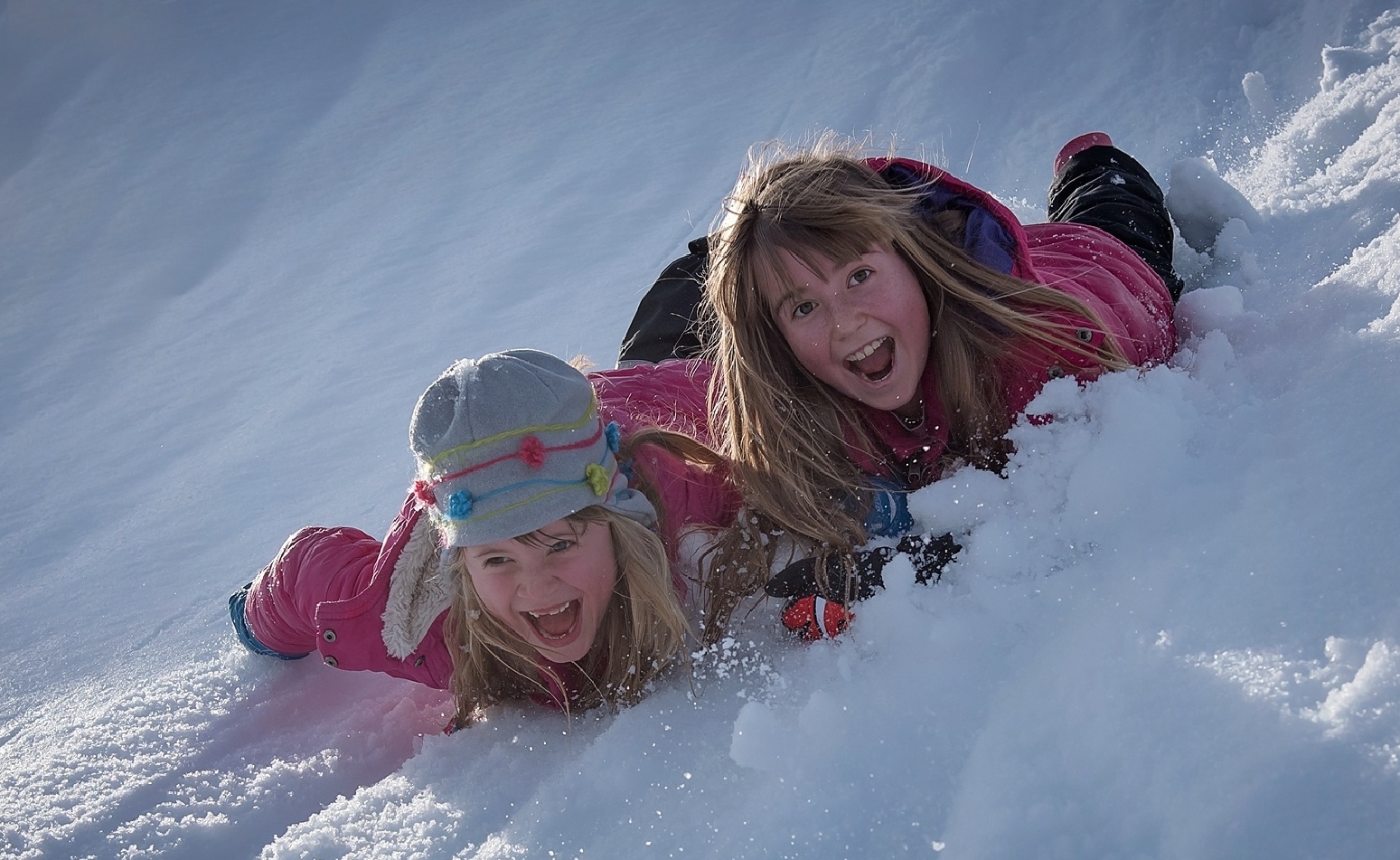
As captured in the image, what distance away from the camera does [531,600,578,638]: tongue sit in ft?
6.04

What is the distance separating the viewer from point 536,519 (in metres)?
1.73

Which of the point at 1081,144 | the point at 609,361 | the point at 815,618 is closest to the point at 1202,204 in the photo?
the point at 1081,144

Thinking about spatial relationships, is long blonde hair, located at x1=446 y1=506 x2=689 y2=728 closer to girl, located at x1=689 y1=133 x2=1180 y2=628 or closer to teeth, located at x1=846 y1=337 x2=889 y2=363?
girl, located at x1=689 y1=133 x2=1180 y2=628

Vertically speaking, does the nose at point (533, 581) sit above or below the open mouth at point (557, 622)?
above

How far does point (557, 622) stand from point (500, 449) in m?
0.35

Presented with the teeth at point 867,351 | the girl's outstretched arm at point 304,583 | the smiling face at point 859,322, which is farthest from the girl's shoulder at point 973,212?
the girl's outstretched arm at point 304,583

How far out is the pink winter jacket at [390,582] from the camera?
1980 mm

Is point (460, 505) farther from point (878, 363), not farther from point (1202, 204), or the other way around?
point (1202, 204)

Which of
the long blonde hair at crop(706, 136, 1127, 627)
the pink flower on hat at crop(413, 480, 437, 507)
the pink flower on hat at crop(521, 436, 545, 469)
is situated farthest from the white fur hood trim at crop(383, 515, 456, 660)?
the long blonde hair at crop(706, 136, 1127, 627)

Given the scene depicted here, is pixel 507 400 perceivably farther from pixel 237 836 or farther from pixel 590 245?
pixel 590 245

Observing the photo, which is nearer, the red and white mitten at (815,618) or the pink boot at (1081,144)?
the red and white mitten at (815,618)

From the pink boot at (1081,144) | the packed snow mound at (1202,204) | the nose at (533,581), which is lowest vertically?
the nose at (533,581)

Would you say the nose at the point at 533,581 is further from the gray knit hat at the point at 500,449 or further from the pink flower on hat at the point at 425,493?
the pink flower on hat at the point at 425,493

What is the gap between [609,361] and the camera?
10.5 feet
